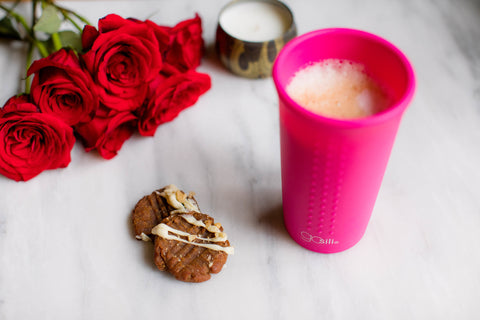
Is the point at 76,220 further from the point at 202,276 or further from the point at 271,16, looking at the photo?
the point at 271,16

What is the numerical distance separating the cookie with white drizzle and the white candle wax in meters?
0.29

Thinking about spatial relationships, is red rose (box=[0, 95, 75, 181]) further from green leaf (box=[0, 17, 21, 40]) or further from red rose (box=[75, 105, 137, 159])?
green leaf (box=[0, 17, 21, 40])

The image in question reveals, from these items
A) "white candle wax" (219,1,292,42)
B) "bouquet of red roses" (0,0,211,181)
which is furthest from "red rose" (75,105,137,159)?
"white candle wax" (219,1,292,42)

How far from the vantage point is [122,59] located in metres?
0.71

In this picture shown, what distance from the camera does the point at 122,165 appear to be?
2.50 feet

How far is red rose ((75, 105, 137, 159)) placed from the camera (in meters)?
0.73

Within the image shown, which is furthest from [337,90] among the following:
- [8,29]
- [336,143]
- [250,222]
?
[8,29]

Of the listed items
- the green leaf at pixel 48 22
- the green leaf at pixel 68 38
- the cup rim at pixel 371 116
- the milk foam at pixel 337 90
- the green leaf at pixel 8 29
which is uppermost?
the cup rim at pixel 371 116

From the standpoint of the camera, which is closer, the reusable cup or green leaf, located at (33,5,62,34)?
the reusable cup

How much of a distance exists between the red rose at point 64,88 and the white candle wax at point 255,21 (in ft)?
0.85

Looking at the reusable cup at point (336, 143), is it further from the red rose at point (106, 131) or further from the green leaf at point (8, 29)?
the green leaf at point (8, 29)

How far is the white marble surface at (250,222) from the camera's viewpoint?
0.62m

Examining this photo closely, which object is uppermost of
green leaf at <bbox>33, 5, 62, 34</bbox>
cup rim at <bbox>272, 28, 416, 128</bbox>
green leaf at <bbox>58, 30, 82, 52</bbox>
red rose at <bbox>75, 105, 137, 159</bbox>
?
cup rim at <bbox>272, 28, 416, 128</bbox>

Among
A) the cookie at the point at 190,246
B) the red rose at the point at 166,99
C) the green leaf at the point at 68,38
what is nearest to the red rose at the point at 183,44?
the red rose at the point at 166,99
